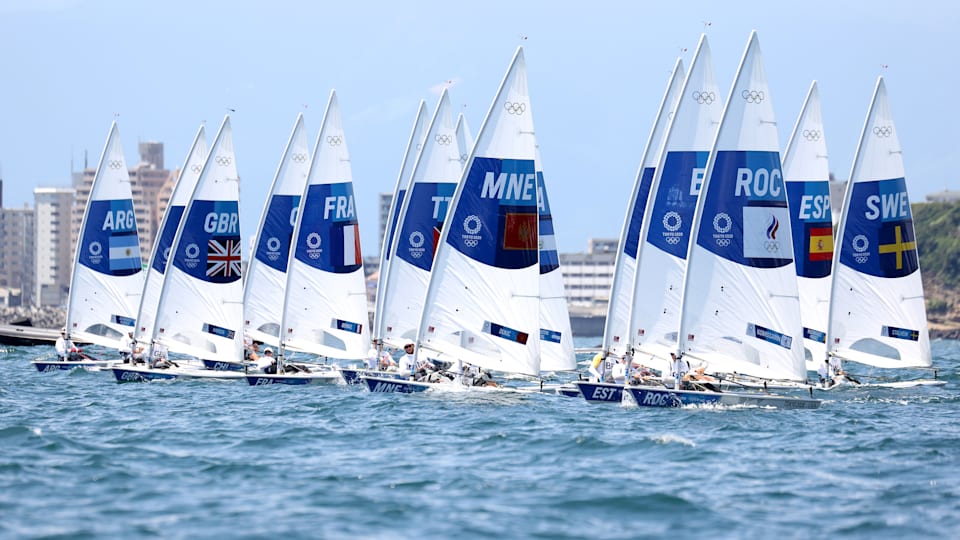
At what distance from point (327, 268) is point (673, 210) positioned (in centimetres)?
1257

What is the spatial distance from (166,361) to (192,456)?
19609 millimetres

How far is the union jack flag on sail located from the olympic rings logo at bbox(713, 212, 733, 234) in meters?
17.4

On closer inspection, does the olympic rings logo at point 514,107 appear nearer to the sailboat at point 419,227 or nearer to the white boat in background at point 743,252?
the white boat in background at point 743,252

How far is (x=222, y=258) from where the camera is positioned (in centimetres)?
4797

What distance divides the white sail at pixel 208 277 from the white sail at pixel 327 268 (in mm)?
1815

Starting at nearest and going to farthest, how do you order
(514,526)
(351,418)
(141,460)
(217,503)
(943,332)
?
(514,526) < (217,503) < (141,460) < (351,418) < (943,332)

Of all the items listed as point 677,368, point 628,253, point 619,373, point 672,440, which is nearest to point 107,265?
point 628,253

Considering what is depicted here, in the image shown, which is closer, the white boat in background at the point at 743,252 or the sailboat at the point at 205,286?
the white boat in background at the point at 743,252

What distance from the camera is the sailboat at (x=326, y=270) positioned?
47812 mm

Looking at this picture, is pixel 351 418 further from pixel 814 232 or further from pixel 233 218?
pixel 814 232

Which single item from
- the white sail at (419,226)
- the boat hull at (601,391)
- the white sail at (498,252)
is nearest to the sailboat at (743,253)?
the boat hull at (601,391)

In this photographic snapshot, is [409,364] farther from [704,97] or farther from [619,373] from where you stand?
[704,97]

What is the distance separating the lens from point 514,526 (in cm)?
2167

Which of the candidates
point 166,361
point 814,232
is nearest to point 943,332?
point 814,232
